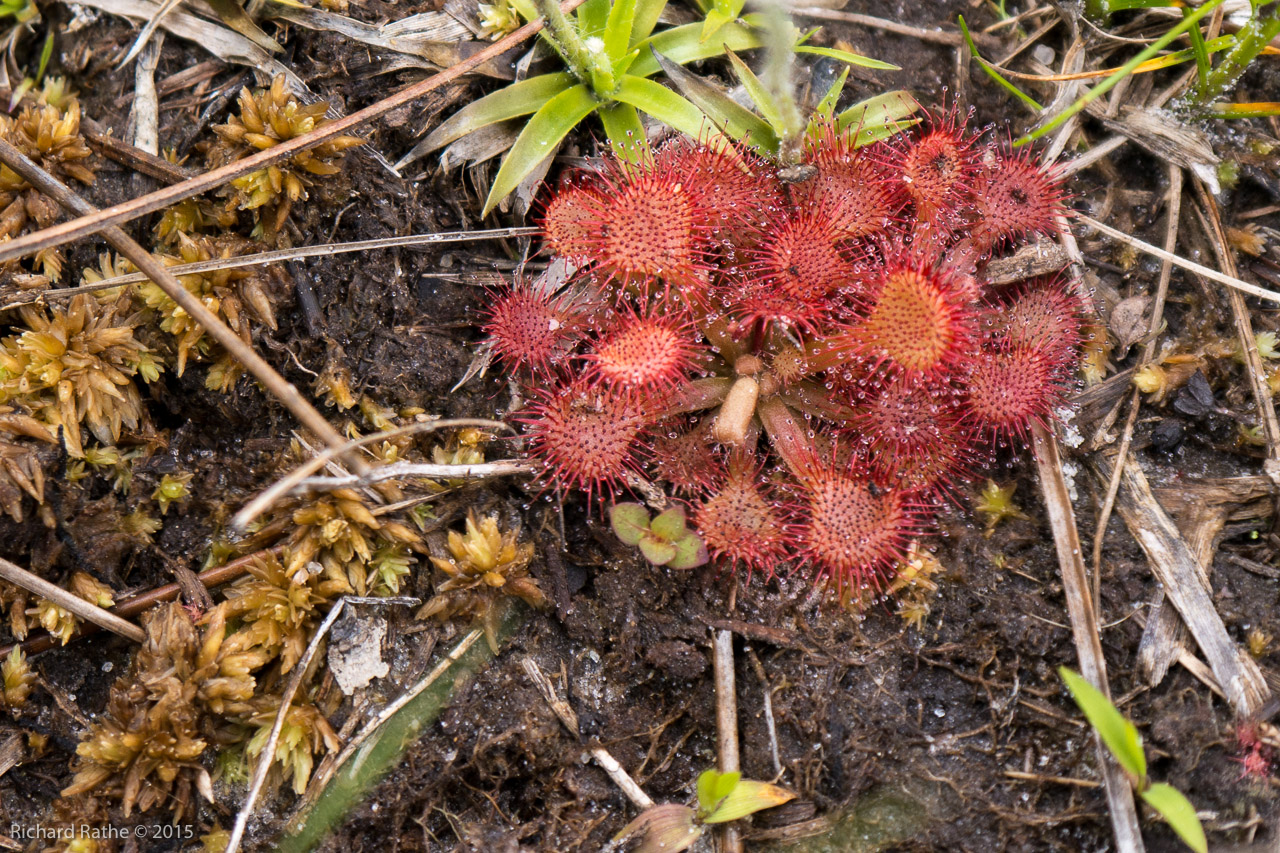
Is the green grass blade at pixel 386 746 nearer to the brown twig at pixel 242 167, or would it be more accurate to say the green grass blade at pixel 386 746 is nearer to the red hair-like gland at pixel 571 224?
the red hair-like gland at pixel 571 224

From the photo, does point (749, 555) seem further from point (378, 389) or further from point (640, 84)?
point (640, 84)

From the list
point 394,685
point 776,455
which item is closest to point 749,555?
point 776,455

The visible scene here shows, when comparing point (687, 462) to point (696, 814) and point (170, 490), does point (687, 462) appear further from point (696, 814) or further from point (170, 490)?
point (170, 490)

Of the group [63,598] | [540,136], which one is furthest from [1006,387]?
[63,598]

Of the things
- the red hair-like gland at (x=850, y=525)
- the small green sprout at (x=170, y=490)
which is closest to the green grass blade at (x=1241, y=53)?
the red hair-like gland at (x=850, y=525)

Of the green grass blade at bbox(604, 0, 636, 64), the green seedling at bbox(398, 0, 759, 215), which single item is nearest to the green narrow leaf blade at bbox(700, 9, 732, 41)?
the green seedling at bbox(398, 0, 759, 215)
